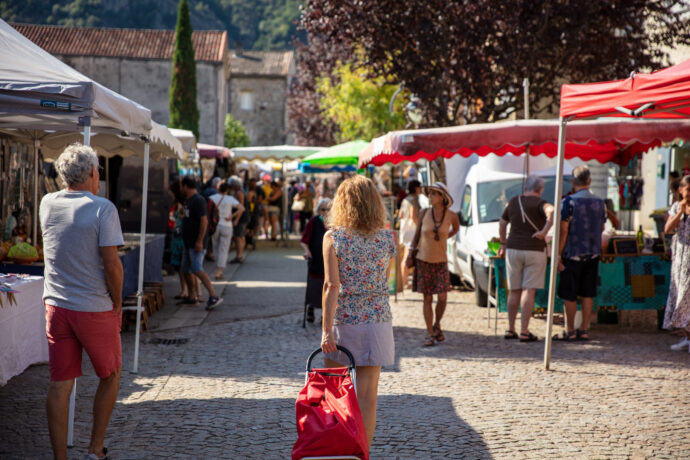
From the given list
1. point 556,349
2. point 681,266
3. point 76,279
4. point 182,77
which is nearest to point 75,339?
point 76,279

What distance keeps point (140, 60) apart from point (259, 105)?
970 inches

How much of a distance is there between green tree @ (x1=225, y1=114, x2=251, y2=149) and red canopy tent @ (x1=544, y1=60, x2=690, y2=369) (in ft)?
196

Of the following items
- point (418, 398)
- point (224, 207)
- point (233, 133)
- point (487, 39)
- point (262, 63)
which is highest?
point (262, 63)

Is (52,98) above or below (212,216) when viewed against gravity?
above

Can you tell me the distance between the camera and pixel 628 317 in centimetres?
1085

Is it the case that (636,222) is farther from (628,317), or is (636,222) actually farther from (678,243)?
(678,243)

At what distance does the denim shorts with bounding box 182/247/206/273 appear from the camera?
11.7 metres

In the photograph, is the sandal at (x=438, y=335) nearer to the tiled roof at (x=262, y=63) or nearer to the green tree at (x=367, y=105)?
the green tree at (x=367, y=105)

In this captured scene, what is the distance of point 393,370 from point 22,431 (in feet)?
11.5

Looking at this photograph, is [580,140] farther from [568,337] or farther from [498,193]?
[498,193]

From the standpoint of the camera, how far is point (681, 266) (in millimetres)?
8562

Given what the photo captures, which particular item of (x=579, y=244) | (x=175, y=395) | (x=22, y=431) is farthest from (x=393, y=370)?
(x=22, y=431)

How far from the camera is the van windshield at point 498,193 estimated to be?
41.0 ft

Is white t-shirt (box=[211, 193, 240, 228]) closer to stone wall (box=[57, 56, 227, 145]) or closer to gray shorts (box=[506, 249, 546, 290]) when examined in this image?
gray shorts (box=[506, 249, 546, 290])
